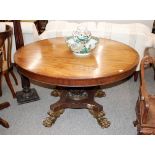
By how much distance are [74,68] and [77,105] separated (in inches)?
26.1

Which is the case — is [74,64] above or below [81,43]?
below

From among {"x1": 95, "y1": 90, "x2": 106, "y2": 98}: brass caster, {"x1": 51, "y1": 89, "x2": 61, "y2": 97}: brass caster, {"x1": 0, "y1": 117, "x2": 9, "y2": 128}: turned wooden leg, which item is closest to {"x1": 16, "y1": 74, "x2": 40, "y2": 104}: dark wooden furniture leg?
{"x1": 51, "y1": 89, "x2": 61, "y2": 97}: brass caster

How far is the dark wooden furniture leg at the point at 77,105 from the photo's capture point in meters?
2.37

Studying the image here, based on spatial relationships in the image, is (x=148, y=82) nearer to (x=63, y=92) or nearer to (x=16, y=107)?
(x=63, y=92)

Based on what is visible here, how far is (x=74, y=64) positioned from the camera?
1.93m

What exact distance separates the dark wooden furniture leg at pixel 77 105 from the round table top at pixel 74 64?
20.1 inches

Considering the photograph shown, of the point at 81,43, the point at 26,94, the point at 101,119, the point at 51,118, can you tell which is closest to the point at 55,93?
the point at 26,94

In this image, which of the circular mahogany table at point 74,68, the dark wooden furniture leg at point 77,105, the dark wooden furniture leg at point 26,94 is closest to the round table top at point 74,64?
the circular mahogany table at point 74,68

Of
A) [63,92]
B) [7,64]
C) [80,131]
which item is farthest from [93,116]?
[7,64]

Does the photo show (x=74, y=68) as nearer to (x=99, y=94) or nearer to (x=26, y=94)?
(x=99, y=94)

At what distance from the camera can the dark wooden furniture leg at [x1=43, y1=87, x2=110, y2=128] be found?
237 cm

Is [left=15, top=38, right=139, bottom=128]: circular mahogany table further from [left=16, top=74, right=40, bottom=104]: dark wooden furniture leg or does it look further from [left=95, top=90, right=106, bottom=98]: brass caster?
[left=16, top=74, right=40, bottom=104]: dark wooden furniture leg

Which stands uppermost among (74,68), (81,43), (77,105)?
(81,43)

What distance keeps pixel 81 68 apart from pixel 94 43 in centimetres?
39
